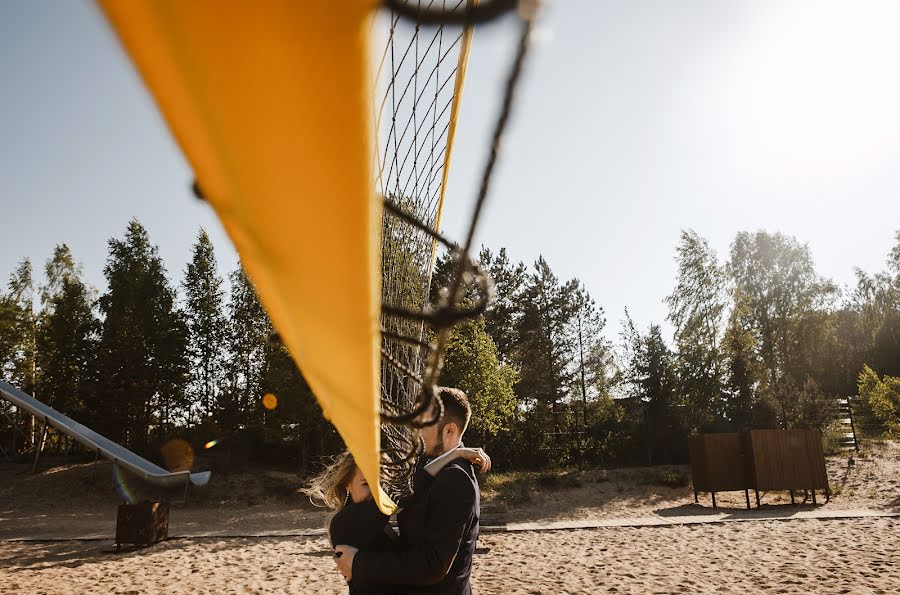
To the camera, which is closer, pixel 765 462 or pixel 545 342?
pixel 765 462

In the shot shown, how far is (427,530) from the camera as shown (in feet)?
6.79

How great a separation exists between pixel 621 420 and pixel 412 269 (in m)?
23.4

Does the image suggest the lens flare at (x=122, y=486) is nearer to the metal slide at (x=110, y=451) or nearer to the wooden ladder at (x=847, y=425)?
the metal slide at (x=110, y=451)

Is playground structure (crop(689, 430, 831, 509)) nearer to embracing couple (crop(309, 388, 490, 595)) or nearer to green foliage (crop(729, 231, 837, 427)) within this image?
embracing couple (crop(309, 388, 490, 595))

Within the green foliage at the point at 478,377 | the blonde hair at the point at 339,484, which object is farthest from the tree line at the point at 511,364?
the blonde hair at the point at 339,484

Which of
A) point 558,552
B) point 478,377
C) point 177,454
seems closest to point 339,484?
point 558,552

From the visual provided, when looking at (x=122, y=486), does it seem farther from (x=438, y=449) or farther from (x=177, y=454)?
(x=438, y=449)

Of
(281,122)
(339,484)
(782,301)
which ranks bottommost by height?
(339,484)

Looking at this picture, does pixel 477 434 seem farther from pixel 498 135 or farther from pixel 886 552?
pixel 498 135

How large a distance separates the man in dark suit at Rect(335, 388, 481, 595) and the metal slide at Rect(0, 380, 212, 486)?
17964 mm

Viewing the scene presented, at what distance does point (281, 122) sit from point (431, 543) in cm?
191

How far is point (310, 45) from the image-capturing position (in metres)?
0.41

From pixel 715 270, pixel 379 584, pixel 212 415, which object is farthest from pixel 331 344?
pixel 715 270

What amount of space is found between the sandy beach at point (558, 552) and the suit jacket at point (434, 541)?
532cm
